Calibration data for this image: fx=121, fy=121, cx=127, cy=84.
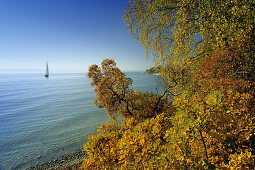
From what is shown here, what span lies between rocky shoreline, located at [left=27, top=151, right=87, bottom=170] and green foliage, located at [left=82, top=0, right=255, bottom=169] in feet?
30.8

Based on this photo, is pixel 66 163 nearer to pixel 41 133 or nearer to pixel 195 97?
pixel 41 133

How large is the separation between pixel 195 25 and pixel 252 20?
244 centimetres

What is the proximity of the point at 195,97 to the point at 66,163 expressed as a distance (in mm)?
16384

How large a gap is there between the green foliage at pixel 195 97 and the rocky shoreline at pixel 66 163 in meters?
9.39

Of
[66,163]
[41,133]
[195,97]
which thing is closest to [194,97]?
[195,97]

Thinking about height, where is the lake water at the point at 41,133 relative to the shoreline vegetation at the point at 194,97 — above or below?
below

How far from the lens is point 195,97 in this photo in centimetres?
512

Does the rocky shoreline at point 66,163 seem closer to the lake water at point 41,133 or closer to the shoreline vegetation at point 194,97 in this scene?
the lake water at point 41,133

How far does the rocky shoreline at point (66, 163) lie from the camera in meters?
13.6

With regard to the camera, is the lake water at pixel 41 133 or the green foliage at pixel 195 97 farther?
the lake water at pixel 41 133

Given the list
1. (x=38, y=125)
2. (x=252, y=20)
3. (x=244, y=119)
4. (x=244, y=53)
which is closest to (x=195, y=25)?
(x=252, y=20)

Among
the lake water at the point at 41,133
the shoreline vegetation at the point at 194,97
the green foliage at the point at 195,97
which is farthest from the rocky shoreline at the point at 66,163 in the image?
the green foliage at the point at 195,97

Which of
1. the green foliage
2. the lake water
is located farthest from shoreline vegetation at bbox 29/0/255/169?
the lake water

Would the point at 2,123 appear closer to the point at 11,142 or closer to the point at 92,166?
the point at 11,142
